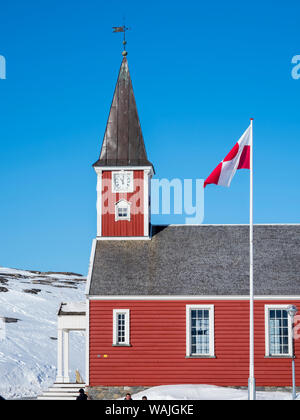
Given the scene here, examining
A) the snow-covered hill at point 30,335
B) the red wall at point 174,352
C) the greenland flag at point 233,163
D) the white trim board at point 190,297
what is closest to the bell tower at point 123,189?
the white trim board at point 190,297

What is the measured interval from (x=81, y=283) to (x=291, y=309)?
59016 mm

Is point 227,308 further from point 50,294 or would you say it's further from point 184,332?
point 50,294

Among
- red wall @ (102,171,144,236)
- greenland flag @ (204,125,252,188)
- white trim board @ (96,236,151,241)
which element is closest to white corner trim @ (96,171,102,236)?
red wall @ (102,171,144,236)

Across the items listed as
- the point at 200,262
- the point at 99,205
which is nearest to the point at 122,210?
the point at 99,205

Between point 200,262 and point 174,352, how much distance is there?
14.7 feet

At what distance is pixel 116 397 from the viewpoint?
3128 centimetres

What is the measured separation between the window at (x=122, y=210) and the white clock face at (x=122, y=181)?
0.65 meters

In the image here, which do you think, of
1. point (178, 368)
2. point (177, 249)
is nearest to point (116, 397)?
point (178, 368)

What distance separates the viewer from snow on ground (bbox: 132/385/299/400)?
27705mm

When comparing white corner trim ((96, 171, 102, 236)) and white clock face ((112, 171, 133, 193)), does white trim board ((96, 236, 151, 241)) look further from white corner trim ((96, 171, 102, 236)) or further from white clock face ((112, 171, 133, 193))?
white clock face ((112, 171, 133, 193))

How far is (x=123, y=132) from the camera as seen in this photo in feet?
121

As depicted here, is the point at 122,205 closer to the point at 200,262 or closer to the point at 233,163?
the point at 200,262

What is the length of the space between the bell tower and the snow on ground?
813 centimetres

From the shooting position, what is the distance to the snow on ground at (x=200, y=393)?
27705 mm
